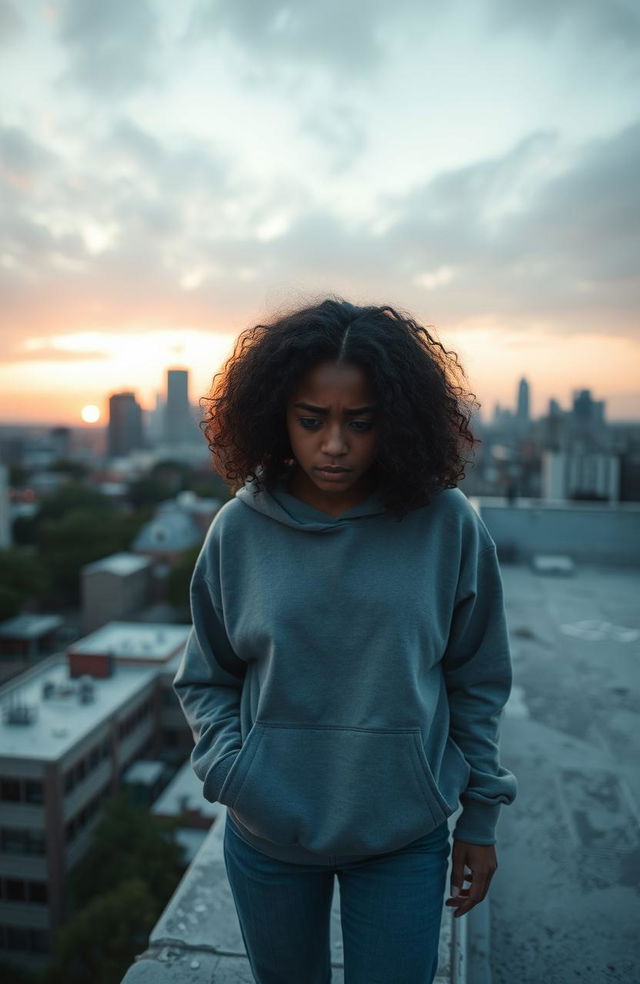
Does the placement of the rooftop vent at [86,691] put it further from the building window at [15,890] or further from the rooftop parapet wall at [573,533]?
the rooftop parapet wall at [573,533]

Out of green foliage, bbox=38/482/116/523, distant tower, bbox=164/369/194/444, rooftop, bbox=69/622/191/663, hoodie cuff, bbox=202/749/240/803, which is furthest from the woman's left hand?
distant tower, bbox=164/369/194/444

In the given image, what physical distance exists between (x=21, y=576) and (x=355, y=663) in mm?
21806

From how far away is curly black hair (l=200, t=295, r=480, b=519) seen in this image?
117 centimetres

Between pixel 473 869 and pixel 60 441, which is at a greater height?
pixel 473 869

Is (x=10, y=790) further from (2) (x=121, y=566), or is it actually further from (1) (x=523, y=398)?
(1) (x=523, y=398)

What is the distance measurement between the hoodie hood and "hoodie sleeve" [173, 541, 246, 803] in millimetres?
136

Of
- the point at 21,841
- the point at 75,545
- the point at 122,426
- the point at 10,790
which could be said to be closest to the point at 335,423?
the point at 10,790

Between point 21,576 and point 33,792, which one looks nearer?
point 33,792

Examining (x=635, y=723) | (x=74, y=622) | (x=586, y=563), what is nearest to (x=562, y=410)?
(x=74, y=622)

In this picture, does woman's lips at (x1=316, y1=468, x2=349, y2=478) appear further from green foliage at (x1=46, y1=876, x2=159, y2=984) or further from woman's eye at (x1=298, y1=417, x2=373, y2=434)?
green foliage at (x1=46, y1=876, x2=159, y2=984)

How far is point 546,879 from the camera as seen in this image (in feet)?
5.99

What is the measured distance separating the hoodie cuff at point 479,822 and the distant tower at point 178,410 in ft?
309

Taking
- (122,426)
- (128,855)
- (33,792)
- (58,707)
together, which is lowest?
(128,855)

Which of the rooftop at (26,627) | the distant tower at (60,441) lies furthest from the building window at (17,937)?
the distant tower at (60,441)
